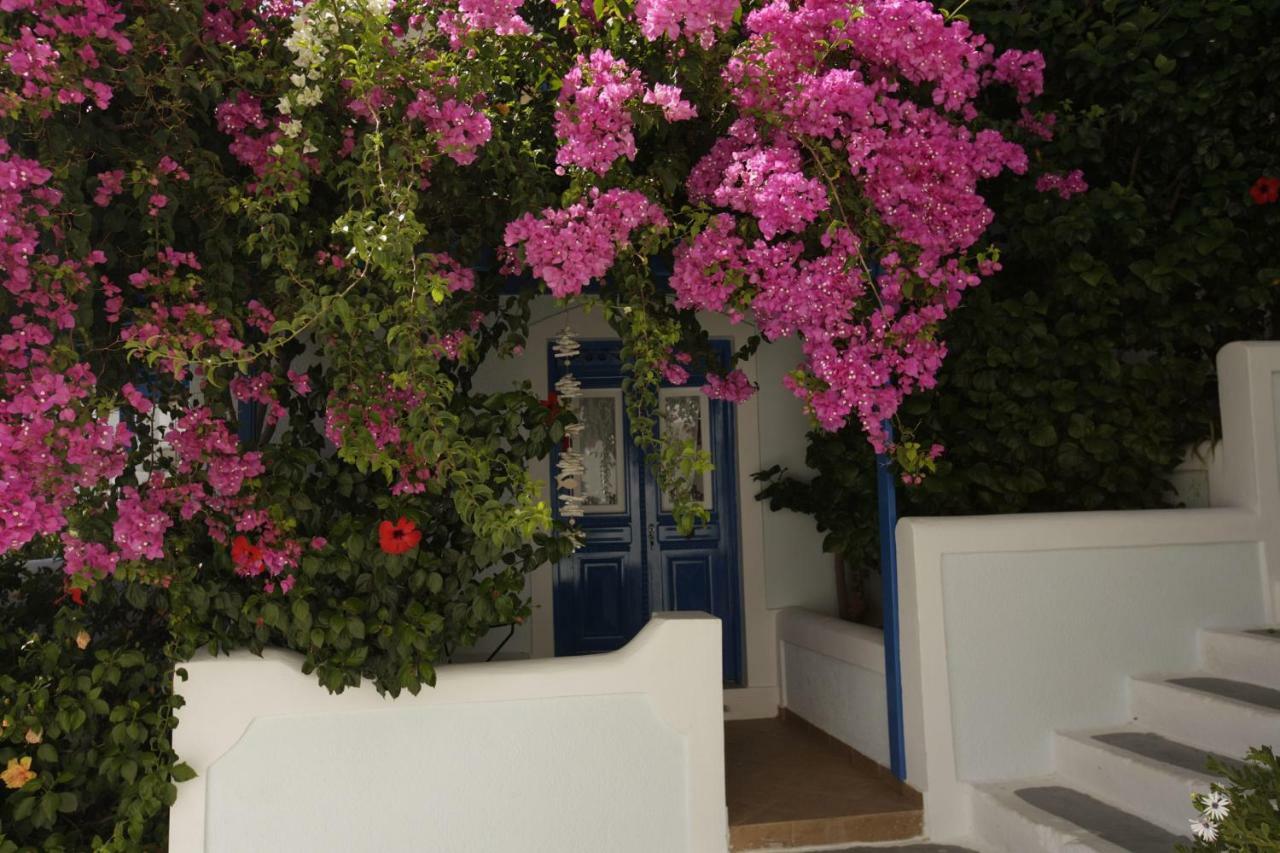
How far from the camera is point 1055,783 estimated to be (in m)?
4.27

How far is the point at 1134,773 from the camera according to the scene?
3877 mm

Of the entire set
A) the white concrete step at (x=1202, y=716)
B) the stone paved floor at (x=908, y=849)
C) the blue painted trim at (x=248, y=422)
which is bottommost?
the stone paved floor at (x=908, y=849)

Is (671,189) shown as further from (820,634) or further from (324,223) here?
(820,634)

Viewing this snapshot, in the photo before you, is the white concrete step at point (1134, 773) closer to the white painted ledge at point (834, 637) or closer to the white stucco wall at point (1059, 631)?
the white stucco wall at point (1059, 631)

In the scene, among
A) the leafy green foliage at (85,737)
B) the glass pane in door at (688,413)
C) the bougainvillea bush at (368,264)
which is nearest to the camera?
the bougainvillea bush at (368,264)

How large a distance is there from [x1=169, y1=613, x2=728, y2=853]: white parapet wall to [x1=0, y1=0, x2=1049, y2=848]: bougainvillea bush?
6.2 inches

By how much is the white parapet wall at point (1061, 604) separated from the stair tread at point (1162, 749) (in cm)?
12

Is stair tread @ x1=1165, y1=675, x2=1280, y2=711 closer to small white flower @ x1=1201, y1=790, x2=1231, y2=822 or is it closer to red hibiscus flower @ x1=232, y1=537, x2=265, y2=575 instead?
small white flower @ x1=1201, y1=790, x2=1231, y2=822

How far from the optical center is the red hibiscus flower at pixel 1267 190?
476cm

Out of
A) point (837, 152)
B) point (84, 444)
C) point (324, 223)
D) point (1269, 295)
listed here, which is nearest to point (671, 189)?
point (837, 152)

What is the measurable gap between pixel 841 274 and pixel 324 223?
71.6 inches

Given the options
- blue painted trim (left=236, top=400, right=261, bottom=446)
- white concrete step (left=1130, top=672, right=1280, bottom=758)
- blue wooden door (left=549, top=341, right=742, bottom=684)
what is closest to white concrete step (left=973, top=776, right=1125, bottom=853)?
white concrete step (left=1130, top=672, right=1280, bottom=758)

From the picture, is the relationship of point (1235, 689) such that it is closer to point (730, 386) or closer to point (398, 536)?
point (730, 386)

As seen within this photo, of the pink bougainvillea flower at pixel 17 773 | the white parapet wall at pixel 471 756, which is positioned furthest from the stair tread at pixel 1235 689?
the pink bougainvillea flower at pixel 17 773
